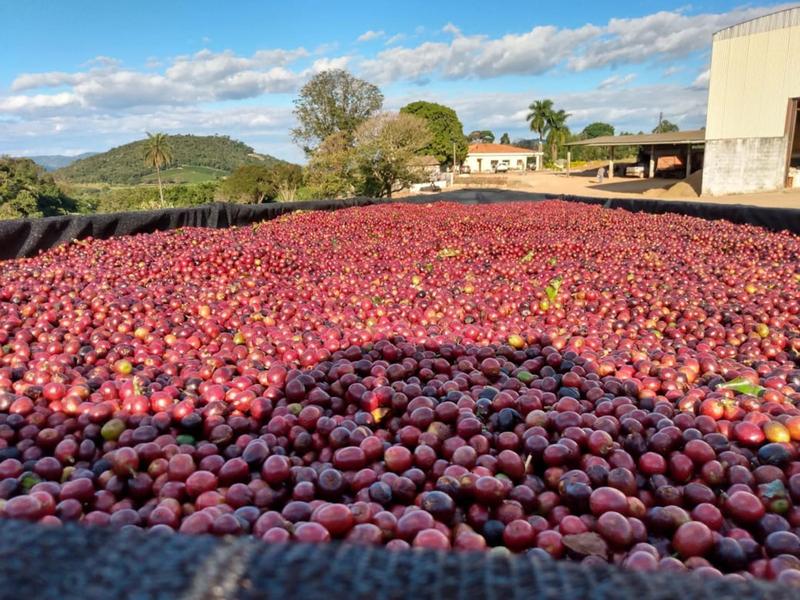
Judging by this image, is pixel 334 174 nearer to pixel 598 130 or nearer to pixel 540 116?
pixel 540 116

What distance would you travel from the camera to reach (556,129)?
86938mm

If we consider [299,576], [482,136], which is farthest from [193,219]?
[482,136]

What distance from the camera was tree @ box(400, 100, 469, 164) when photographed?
64500 mm

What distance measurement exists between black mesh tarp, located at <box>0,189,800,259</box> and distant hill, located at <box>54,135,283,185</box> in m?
103

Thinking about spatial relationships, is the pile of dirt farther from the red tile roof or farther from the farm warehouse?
the red tile roof

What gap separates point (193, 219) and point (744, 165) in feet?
75.8

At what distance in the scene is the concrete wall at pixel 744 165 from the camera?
21.8 meters

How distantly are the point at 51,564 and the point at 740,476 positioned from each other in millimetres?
1958

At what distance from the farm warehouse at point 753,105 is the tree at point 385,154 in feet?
50.6

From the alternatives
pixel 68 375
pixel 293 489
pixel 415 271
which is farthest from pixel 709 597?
pixel 415 271

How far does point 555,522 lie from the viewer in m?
1.56

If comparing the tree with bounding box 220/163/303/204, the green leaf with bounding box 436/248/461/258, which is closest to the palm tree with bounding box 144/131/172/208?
the tree with bounding box 220/163/303/204

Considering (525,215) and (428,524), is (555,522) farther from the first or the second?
(525,215)

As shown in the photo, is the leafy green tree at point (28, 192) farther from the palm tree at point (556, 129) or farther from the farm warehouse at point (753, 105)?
the palm tree at point (556, 129)
